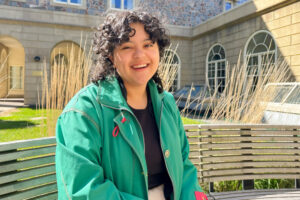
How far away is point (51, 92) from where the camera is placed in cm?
252

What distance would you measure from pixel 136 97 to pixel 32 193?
2.46ft

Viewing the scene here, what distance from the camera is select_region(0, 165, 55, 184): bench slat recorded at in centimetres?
126

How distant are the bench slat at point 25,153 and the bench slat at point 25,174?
0.26 feet

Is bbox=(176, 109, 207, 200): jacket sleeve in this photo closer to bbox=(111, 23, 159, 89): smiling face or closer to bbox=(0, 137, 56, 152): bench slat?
bbox=(111, 23, 159, 89): smiling face

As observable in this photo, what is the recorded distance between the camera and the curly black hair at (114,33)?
119 centimetres

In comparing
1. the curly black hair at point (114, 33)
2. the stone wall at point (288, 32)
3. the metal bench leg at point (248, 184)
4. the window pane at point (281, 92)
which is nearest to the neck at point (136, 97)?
the curly black hair at point (114, 33)

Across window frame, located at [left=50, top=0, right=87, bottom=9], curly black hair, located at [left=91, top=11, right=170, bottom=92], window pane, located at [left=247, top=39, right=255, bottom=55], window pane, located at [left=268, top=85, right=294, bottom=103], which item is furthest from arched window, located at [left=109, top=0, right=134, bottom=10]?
curly black hair, located at [left=91, top=11, right=170, bottom=92]

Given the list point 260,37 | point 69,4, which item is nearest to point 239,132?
point 260,37

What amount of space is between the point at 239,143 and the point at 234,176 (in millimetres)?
266

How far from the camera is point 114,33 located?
1213 millimetres

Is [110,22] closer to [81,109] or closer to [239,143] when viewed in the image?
[81,109]

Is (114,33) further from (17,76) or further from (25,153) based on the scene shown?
(17,76)

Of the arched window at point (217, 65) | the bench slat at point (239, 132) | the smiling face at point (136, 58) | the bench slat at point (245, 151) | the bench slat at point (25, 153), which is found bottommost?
the bench slat at point (245, 151)

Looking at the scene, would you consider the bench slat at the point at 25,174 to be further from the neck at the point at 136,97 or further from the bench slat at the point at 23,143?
the neck at the point at 136,97
